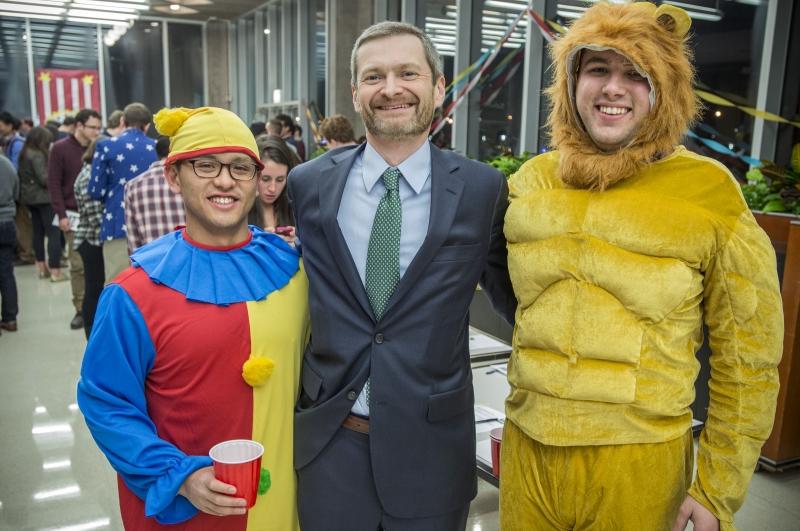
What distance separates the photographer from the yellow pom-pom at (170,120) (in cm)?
155

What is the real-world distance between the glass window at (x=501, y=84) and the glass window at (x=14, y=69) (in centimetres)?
1144

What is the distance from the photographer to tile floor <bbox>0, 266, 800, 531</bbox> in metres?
2.90

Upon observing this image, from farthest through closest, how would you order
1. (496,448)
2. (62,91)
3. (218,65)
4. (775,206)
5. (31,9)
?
(218,65) < (62,91) < (31,9) < (775,206) < (496,448)

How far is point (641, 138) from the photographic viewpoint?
1468 millimetres

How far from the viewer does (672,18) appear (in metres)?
1.44

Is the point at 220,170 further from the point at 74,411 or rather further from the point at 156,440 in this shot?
the point at 74,411

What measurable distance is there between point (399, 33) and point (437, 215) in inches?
19.5

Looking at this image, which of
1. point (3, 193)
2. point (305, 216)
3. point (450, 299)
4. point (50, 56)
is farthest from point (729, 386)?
point (50, 56)

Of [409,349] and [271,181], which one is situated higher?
[271,181]

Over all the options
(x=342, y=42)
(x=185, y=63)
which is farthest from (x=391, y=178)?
(x=185, y=63)

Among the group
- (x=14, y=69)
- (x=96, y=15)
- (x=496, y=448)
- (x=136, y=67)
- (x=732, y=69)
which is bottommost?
(x=496, y=448)

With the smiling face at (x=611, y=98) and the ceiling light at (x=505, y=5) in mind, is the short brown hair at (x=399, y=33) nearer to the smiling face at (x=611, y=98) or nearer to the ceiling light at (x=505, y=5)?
the smiling face at (x=611, y=98)

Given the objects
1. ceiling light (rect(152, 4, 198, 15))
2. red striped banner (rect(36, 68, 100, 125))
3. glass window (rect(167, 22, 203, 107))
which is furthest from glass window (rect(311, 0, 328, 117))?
red striped banner (rect(36, 68, 100, 125))

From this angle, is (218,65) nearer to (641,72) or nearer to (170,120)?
(170,120)
